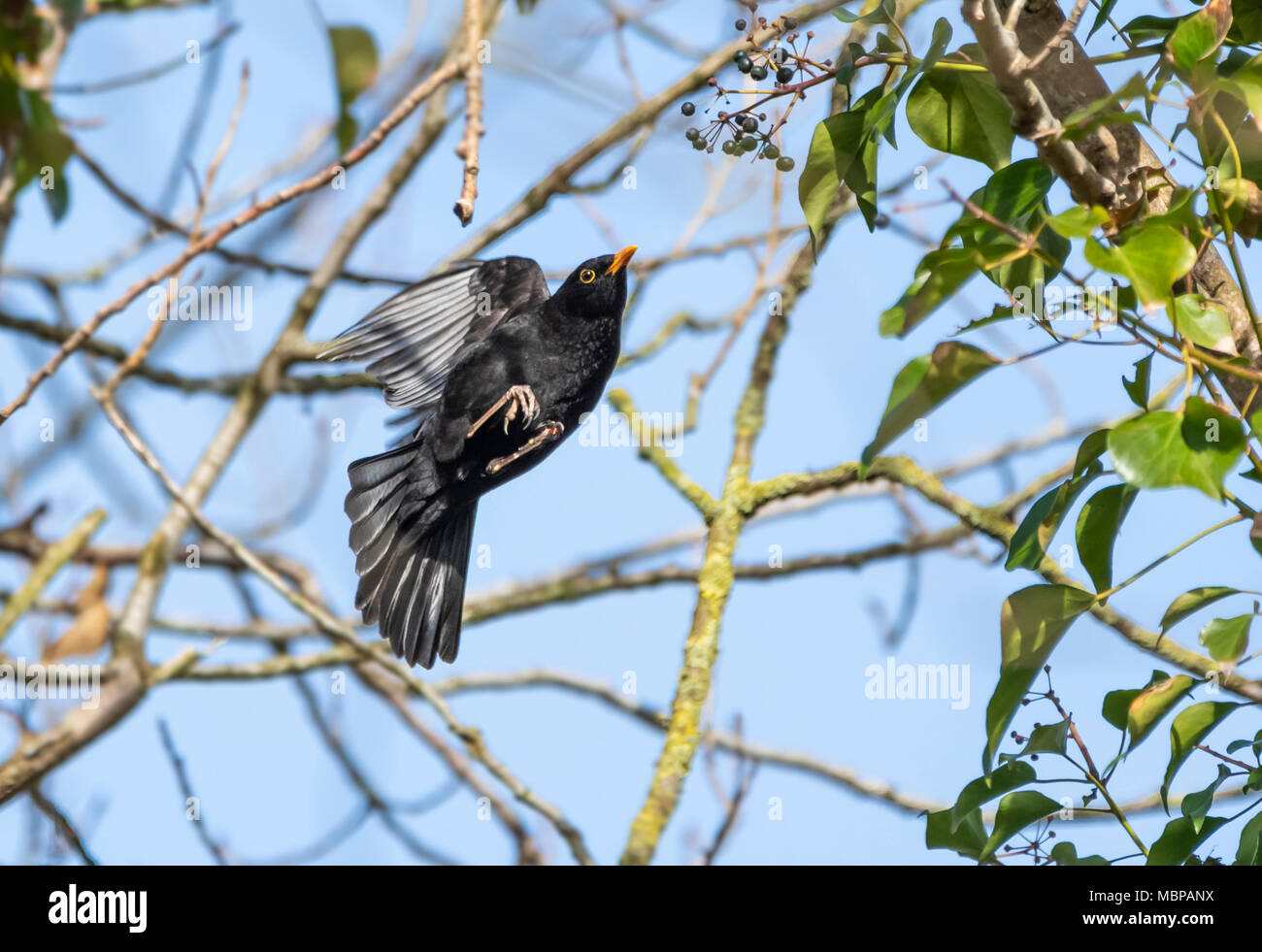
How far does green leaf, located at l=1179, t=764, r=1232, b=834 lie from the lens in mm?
1605

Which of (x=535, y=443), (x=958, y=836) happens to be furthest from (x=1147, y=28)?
(x=958, y=836)

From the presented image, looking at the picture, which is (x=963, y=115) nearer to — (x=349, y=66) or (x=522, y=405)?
(x=522, y=405)

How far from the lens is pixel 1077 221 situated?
1.26 m

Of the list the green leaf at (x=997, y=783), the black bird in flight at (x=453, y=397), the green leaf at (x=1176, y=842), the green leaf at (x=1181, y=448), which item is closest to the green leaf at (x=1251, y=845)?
the green leaf at (x=1176, y=842)

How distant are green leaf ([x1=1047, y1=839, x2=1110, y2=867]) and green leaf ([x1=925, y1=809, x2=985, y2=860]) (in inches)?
5.2

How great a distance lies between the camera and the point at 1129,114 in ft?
4.20

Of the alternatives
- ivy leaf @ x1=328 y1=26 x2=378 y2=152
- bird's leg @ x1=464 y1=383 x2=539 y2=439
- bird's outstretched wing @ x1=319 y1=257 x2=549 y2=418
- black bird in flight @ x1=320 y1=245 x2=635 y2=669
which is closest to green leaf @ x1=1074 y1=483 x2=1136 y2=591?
black bird in flight @ x1=320 y1=245 x2=635 y2=669

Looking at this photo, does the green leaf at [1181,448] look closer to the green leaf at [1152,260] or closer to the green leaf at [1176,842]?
the green leaf at [1152,260]

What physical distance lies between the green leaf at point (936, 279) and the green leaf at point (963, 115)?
0.32m

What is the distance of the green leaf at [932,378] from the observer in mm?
1542

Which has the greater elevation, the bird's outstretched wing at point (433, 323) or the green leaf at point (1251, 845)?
the bird's outstretched wing at point (433, 323)

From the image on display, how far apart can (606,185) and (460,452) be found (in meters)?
1.11
